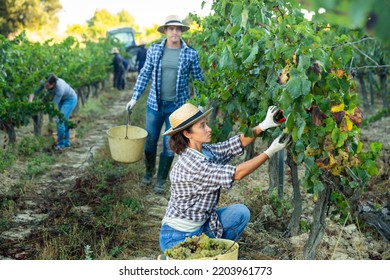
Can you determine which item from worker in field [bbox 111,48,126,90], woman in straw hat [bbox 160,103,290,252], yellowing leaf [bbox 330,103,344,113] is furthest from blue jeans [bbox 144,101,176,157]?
worker in field [bbox 111,48,126,90]

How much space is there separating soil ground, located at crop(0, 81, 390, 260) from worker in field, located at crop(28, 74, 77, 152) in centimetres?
105

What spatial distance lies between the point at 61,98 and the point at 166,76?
10.3ft

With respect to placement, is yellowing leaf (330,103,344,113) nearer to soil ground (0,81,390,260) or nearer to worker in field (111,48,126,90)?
soil ground (0,81,390,260)

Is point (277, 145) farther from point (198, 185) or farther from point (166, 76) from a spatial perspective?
point (166, 76)

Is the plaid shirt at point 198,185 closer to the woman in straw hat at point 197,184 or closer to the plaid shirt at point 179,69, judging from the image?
the woman in straw hat at point 197,184

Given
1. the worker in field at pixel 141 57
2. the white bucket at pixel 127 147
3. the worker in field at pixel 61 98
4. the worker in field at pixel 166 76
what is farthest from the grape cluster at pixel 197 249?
the worker in field at pixel 141 57

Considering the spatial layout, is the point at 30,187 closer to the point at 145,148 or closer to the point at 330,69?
the point at 145,148

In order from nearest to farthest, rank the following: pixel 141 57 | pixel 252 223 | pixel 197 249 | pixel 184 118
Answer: pixel 197 249, pixel 184 118, pixel 252 223, pixel 141 57

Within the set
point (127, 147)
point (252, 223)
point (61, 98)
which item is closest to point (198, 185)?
point (252, 223)

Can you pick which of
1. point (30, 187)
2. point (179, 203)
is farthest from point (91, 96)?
point (179, 203)

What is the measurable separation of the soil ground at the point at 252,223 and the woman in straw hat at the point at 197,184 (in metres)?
0.56

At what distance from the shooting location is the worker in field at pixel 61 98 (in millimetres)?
7796

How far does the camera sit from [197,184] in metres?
3.25

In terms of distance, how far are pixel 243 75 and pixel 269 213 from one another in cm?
116
